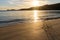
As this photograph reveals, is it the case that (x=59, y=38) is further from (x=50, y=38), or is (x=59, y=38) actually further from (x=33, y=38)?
(x=33, y=38)

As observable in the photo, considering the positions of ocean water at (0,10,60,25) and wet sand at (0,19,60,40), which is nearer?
wet sand at (0,19,60,40)

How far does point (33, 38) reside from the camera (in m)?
8.59

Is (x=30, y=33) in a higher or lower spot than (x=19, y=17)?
higher

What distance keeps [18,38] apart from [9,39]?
45cm

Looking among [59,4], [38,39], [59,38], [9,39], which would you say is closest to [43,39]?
[38,39]

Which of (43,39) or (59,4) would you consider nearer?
(43,39)

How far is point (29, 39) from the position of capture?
8.42m

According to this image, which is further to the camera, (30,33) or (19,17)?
(19,17)

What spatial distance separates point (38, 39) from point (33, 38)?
0.28 m

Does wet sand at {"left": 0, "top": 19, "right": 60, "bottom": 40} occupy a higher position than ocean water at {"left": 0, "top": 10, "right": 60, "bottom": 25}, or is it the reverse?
wet sand at {"left": 0, "top": 19, "right": 60, "bottom": 40}

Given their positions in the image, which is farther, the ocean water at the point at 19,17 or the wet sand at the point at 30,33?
the ocean water at the point at 19,17

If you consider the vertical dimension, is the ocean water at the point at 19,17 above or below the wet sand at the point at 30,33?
below

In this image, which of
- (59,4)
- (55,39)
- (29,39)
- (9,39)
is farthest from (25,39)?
(59,4)

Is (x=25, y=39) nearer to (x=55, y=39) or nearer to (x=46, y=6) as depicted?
(x=55, y=39)
